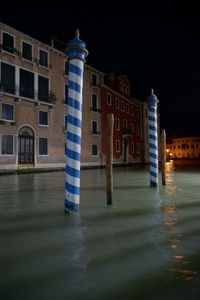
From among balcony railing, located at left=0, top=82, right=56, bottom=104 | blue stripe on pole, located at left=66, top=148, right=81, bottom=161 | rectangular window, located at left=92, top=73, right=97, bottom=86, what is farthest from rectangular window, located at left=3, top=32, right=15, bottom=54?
blue stripe on pole, located at left=66, top=148, right=81, bottom=161

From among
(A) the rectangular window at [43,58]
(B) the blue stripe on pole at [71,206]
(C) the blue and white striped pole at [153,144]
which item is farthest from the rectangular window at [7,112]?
(B) the blue stripe on pole at [71,206]

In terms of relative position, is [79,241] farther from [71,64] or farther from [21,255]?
[71,64]

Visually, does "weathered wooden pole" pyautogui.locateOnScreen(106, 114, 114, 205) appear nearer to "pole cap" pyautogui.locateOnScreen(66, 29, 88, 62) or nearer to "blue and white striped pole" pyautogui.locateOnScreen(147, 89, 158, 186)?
"pole cap" pyautogui.locateOnScreen(66, 29, 88, 62)

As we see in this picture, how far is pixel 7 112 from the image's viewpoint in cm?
2009

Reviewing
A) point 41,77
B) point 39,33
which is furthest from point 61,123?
point 39,33

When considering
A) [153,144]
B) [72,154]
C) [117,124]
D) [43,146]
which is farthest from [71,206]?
[117,124]

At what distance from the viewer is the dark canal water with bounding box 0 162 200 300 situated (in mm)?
2109

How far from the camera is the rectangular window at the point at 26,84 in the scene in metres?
21.1

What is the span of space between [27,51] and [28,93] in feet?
11.3

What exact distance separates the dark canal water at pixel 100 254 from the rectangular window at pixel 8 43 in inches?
702

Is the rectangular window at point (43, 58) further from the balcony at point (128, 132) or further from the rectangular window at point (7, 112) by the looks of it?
the balcony at point (128, 132)

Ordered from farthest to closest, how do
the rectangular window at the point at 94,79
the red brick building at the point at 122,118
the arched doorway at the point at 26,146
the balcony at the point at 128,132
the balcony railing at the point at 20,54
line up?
the balcony at the point at 128,132 < the red brick building at the point at 122,118 < the rectangular window at the point at 94,79 < the arched doorway at the point at 26,146 < the balcony railing at the point at 20,54

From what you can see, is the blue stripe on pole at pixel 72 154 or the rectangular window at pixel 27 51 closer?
the blue stripe on pole at pixel 72 154

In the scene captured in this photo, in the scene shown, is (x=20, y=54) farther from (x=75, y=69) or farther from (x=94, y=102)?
(x=75, y=69)
